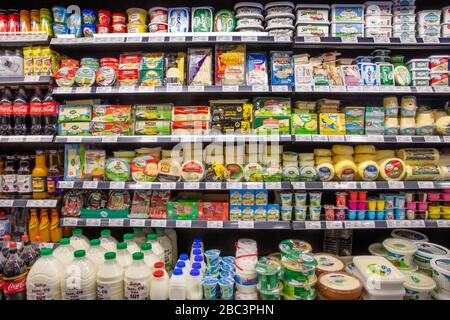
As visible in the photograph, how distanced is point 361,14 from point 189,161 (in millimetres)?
1908

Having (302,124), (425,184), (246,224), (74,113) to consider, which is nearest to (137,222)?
(246,224)

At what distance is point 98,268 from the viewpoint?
156cm

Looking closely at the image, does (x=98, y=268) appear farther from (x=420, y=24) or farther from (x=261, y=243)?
(x=420, y=24)

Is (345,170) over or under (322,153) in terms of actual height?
under

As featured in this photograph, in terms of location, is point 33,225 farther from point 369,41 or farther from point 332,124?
point 369,41

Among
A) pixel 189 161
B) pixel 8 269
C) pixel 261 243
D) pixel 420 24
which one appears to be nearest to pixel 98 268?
pixel 8 269

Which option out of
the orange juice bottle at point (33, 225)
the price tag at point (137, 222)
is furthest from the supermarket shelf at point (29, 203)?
the price tag at point (137, 222)

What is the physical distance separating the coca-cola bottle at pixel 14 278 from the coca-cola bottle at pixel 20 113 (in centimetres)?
140

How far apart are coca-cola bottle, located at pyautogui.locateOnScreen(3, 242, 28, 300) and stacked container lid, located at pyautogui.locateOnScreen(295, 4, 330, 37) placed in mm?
2536

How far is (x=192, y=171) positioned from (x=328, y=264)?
1.23 meters

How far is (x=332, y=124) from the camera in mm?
2453

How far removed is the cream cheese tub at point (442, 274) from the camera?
67.0 inches

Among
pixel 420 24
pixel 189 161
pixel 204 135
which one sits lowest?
pixel 189 161
